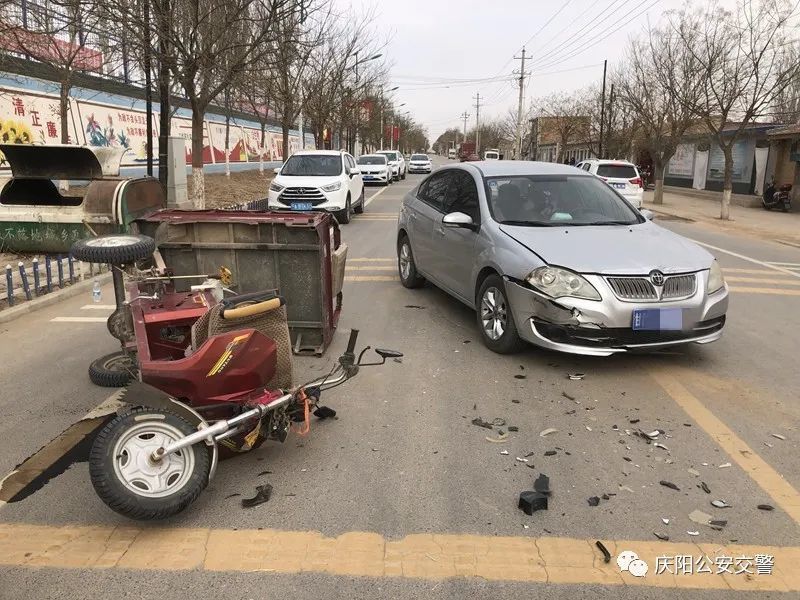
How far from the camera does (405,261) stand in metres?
8.22

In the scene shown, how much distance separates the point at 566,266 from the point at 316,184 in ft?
34.1

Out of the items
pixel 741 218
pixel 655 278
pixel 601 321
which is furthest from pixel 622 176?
pixel 601 321

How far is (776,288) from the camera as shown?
8812mm

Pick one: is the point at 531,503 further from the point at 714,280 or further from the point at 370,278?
the point at 370,278

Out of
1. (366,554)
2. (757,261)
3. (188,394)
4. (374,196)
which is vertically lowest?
(366,554)

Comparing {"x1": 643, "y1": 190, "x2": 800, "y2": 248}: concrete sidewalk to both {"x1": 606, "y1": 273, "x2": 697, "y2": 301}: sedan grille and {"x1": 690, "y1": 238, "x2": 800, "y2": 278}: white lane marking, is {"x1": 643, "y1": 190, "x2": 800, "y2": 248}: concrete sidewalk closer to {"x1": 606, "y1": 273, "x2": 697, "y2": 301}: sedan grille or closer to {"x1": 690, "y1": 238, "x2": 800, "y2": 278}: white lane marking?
{"x1": 690, "y1": 238, "x2": 800, "y2": 278}: white lane marking

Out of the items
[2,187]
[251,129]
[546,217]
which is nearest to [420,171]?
[251,129]

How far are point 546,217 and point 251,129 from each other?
3436cm

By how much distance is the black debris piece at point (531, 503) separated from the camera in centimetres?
310

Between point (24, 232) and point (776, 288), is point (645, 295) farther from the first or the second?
point (24, 232)

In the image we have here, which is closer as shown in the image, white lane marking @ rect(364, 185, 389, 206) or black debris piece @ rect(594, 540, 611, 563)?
black debris piece @ rect(594, 540, 611, 563)

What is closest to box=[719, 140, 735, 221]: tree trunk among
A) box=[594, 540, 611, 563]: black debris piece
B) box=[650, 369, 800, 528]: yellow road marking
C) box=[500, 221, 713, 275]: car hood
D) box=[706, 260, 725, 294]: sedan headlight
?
box=[500, 221, 713, 275]: car hood

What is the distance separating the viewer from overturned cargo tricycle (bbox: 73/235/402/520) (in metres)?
2.89

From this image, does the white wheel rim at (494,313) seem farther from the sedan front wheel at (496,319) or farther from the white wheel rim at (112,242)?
the white wheel rim at (112,242)
